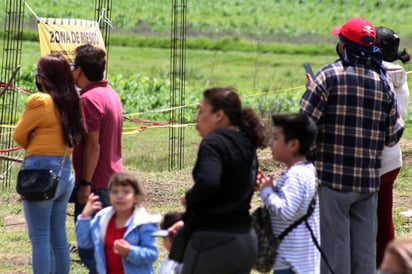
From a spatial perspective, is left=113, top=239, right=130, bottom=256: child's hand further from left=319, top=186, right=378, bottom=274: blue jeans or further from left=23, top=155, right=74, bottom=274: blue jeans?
left=319, top=186, right=378, bottom=274: blue jeans

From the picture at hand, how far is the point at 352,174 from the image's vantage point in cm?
689

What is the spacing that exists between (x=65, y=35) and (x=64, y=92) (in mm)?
6669

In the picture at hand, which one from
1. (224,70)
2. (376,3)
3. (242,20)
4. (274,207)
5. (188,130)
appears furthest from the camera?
(376,3)

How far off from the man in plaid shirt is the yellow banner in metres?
6.66

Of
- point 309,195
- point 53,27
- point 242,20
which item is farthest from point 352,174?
point 242,20

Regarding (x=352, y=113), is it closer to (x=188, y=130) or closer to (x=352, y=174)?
(x=352, y=174)

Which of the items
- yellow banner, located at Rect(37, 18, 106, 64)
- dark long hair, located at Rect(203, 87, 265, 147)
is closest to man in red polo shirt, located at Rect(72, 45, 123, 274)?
dark long hair, located at Rect(203, 87, 265, 147)

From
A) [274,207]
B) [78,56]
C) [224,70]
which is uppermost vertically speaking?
[224,70]

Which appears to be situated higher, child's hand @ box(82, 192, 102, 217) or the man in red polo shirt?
the man in red polo shirt

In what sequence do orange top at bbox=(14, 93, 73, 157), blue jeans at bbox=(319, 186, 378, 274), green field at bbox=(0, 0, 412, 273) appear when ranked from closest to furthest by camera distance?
orange top at bbox=(14, 93, 73, 157)
blue jeans at bbox=(319, 186, 378, 274)
green field at bbox=(0, 0, 412, 273)

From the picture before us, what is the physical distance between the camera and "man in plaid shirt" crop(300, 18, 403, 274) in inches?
270

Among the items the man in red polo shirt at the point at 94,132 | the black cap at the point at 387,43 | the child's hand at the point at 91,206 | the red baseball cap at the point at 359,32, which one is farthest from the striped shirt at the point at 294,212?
the black cap at the point at 387,43

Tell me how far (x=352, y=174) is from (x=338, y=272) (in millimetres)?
695

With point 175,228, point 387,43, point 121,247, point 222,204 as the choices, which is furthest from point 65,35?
point 222,204
